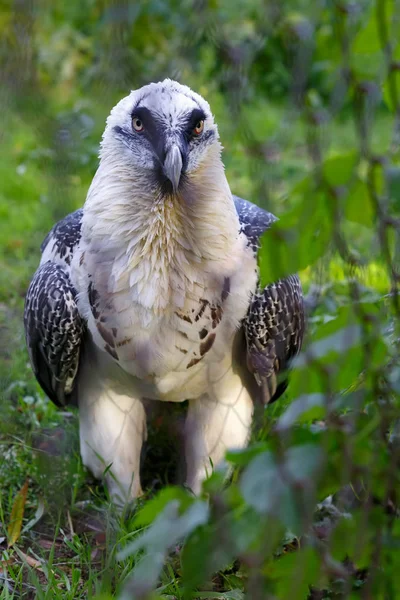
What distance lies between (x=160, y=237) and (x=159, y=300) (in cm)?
22

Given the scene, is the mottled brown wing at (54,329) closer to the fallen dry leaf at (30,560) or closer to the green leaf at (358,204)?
the fallen dry leaf at (30,560)

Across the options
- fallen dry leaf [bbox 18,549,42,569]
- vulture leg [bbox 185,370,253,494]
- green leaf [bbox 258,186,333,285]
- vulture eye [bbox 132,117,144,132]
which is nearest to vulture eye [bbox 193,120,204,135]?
vulture eye [bbox 132,117,144,132]

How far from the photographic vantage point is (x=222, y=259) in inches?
116

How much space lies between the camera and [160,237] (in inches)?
113

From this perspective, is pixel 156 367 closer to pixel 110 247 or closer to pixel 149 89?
pixel 110 247

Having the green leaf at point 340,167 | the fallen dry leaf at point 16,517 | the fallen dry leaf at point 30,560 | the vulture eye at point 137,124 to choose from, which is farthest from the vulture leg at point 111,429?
the green leaf at point 340,167

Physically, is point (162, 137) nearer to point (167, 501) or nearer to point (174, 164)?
point (174, 164)

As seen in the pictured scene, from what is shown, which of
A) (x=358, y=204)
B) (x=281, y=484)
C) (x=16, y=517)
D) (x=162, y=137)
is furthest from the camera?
(x=16, y=517)

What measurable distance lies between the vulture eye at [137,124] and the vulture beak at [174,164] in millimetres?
255

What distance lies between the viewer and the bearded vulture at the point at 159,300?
9.42 feet

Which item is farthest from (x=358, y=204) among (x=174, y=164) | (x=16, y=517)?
(x=16, y=517)

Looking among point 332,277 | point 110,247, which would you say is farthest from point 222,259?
point 332,277

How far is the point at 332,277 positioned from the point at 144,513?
3.52 metres

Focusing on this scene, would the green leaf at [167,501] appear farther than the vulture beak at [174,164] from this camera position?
No
